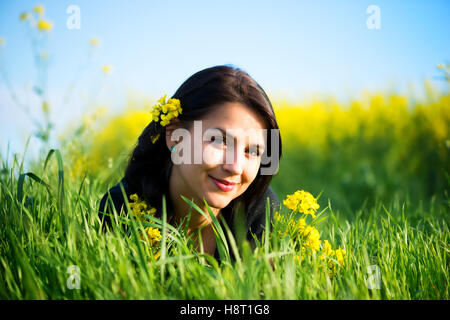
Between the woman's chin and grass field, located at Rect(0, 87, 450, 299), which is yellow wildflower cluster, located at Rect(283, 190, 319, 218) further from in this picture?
the woman's chin

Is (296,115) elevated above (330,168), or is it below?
above


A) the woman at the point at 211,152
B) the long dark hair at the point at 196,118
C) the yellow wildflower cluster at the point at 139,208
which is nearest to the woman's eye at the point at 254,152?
the woman at the point at 211,152

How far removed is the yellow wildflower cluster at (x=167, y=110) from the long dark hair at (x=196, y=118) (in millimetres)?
67

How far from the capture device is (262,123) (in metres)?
2.22

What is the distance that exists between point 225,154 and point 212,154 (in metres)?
0.07

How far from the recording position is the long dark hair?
7.11ft

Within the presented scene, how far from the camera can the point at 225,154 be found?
2.00 metres

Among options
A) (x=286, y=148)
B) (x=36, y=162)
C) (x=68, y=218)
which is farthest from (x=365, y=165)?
(x=68, y=218)

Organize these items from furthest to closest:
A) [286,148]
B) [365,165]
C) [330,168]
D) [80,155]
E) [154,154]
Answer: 1. [286,148]
2. [330,168]
3. [365,165]
4. [80,155]
5. [154,154]

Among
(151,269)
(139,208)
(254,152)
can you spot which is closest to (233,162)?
(254,152)

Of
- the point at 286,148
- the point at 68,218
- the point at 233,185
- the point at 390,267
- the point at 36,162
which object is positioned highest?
the point at 286,148

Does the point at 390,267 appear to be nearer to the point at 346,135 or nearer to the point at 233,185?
the point at 233,185

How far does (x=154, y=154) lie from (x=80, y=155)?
124cm

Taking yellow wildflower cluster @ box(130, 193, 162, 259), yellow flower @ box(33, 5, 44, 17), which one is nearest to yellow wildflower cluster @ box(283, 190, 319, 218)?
yellow wildflower cluster @ box(130, 193, 162, 259)
